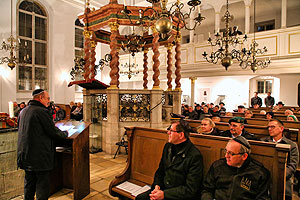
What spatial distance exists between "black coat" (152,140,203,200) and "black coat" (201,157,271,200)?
13cm

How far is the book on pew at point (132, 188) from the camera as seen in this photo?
2.71 m

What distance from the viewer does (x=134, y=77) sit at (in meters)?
14.5

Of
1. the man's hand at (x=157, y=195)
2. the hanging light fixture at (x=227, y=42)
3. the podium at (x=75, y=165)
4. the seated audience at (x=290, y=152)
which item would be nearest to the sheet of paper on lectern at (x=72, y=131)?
the podium at (x=75, y=165)

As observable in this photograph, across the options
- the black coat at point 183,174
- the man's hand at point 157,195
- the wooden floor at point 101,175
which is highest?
the black coat at point 183,174

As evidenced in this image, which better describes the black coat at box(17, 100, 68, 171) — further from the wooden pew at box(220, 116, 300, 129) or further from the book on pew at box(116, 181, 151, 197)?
the wooden pew at box(220, 116, 300, 129)

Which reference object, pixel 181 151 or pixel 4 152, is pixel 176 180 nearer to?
pixel 181 151

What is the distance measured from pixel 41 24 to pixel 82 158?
11752 millimetres

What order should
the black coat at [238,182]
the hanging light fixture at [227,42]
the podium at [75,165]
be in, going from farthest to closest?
1. the hanging light fixture at [227,42]
2. the podium at [75,165]
3. the black coat at [238,182]

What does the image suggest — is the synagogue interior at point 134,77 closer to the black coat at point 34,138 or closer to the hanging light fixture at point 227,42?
the hanging light fixture at point 227,42

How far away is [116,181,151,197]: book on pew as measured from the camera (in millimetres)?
2707

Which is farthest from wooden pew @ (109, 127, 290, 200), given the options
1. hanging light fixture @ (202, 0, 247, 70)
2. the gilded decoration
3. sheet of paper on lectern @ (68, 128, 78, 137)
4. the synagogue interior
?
hanging light fixture @ (202, 0, 247, 70)

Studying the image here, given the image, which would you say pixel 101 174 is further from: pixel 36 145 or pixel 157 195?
pixel 157 195

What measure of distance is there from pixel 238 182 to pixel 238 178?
3 centimetres

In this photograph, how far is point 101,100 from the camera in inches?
243
